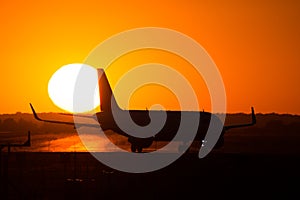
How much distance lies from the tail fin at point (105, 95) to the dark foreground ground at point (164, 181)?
73.7 ft

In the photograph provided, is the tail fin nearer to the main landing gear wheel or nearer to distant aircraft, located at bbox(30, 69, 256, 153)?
distant aircraft, located at bbox(30, 69, 256, 153)

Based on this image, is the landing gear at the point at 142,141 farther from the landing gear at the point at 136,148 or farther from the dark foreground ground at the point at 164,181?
the dark foreground ground at the point at 164,181

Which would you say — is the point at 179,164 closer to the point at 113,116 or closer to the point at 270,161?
the point at 270,161

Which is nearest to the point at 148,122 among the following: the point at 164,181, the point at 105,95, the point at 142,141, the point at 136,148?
the point at 142,141

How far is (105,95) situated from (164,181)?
133 feet

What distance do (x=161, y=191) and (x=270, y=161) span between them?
2427 cm

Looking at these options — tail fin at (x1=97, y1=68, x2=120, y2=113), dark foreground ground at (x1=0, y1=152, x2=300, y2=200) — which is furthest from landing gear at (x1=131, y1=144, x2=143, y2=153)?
dark foreground ground at (x1=0, y1=152, x2=300, y2=200)

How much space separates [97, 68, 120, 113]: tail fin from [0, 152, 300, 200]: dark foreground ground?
73.7ft

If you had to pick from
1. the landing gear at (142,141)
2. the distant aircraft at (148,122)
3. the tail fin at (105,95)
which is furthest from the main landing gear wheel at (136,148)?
the tail fin at (105,95)

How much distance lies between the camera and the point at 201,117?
79.8 m

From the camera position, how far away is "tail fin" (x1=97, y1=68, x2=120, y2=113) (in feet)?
271

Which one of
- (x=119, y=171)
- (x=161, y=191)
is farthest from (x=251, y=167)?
(x=161, y=191)

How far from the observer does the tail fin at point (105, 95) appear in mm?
82550

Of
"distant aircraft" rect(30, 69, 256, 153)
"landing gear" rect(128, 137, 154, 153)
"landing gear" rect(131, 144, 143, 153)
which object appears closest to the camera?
"landing gear" rect(128, 137, 154, 153)
